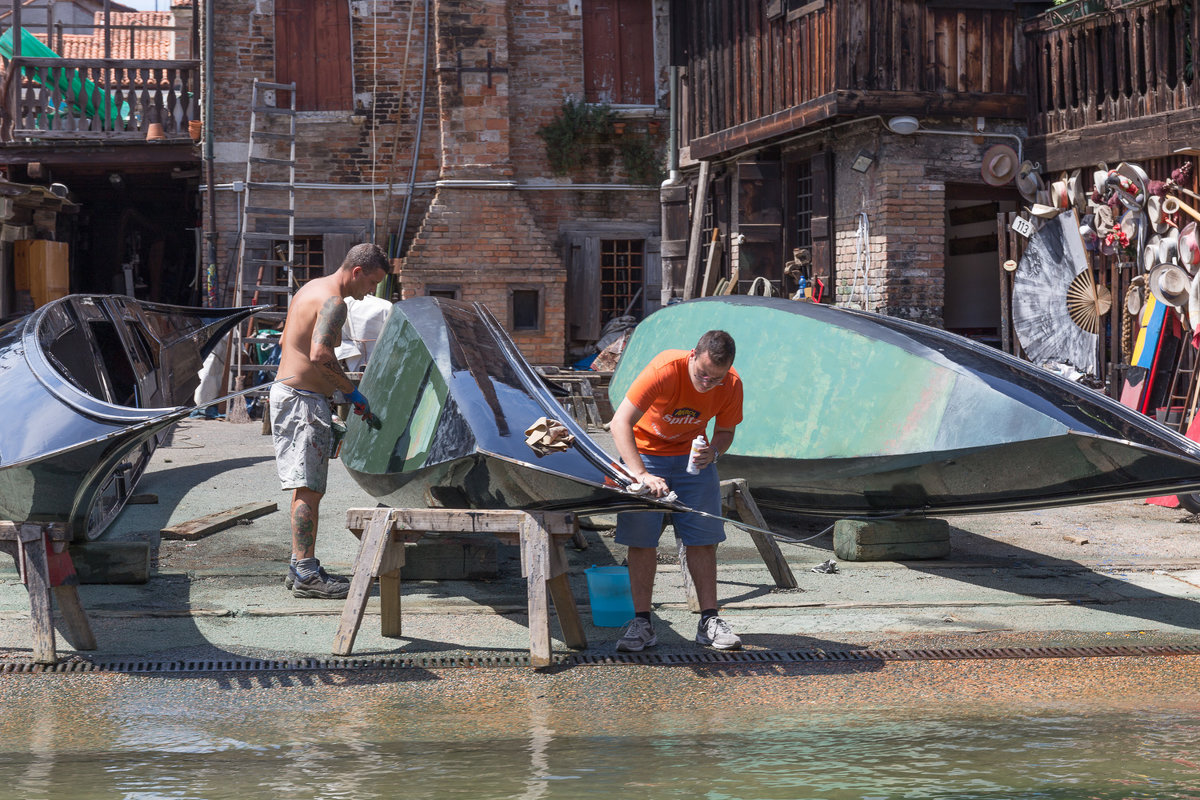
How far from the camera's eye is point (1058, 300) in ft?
40.2

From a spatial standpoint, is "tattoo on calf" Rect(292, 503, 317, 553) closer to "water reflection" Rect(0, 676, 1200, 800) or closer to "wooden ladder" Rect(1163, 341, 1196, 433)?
"water reflection" Rect(0, 676, 1200, 800)

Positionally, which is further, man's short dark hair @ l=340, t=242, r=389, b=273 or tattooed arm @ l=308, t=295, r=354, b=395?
man's short dark hair @ l=340, t=242, r=389, b=273

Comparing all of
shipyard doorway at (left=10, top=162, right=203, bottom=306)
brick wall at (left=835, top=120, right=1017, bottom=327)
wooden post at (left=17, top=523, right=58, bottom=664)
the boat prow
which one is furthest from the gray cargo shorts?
shipyard doorway at (left=10, top=162, right=203, bottom=306)

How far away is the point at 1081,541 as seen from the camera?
8547 millimetres

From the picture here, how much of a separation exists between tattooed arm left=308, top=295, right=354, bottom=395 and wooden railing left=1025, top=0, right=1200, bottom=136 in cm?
740

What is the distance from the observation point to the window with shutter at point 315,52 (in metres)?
19.2

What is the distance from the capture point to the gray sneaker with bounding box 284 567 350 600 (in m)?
6.83

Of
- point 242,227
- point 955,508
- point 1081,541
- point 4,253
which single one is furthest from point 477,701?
point 242,227

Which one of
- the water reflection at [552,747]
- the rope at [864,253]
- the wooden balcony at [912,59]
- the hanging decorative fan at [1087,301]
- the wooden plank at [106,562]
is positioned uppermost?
the wooden balcony at [912,59]

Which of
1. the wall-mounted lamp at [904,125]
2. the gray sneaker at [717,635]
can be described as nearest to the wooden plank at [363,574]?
the gray sneaker at [717,635]

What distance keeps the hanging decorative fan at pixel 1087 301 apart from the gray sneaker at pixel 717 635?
22.7 ft

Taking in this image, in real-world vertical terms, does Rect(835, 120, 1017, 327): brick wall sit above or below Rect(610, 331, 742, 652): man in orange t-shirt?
above

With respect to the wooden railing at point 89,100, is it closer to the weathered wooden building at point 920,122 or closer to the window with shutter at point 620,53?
the window with shutter at point 620,53

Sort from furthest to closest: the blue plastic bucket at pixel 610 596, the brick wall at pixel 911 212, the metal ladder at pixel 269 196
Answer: the metal ladder at pixel 269 196 → the brick wall at pixel 911 212 → the blue plastic bucket at pixel 610 596
